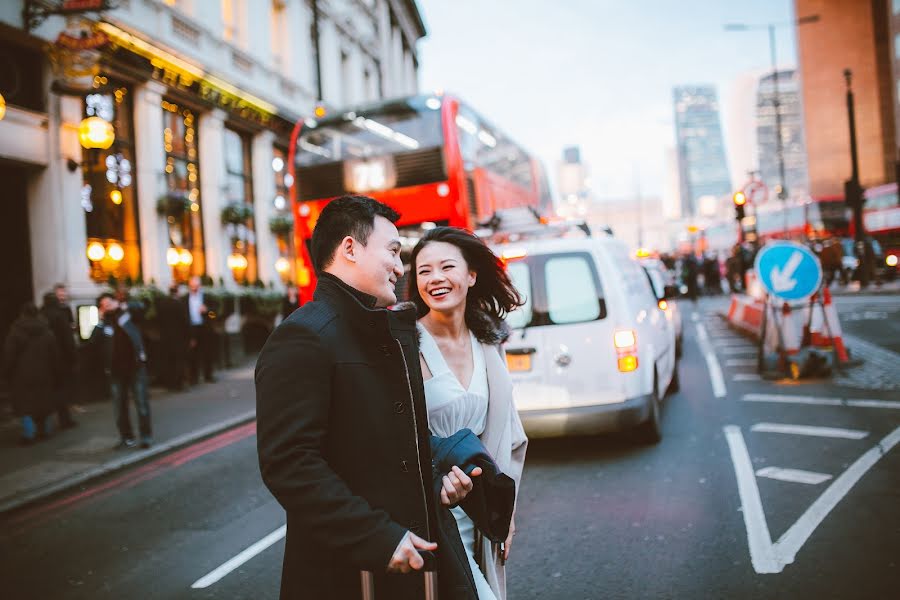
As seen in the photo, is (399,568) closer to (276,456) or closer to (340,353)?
(276,456)

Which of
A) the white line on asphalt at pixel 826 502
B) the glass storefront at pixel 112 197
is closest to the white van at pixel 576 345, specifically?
the white line on asphalt at pixel 826 502

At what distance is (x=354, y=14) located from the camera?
28156mm

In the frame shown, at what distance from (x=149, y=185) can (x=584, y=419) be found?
1187 cm

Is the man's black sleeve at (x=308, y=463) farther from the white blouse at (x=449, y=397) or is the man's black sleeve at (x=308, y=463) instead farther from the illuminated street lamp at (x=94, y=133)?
the illuminated street lamp at (x=94, y=133)

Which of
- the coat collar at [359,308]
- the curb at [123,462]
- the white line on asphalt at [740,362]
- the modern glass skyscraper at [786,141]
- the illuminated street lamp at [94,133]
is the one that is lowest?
the curb at [123,462]

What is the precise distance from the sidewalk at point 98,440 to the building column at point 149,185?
3.02 metres

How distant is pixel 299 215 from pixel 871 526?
392 inches

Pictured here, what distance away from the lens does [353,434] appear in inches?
70.3

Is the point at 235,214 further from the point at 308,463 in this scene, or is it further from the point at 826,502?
the point at 308,463

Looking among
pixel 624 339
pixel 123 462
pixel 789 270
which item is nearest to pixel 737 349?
pixel 789 270

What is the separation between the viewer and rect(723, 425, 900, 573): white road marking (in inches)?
156

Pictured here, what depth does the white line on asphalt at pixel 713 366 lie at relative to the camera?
9.31 meters

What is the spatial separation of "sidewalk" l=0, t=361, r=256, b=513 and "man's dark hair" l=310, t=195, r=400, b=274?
573 centimetres

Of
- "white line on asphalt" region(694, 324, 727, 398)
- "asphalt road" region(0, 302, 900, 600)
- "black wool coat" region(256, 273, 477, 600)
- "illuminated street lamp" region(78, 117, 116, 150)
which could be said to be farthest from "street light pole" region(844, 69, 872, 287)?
"black wool coat" region(256, 273, 477, 600)
